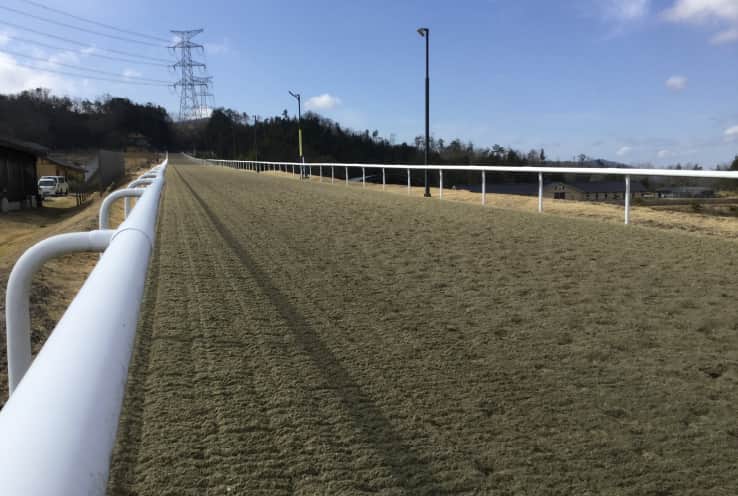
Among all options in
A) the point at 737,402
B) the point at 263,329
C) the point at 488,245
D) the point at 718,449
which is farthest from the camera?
the point at 488,245

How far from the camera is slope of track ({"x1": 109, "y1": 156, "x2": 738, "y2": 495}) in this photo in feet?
7.83

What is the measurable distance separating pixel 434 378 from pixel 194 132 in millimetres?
157307

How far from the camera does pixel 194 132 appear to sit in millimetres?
A: 151750

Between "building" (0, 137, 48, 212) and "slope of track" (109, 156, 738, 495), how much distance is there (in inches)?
1232

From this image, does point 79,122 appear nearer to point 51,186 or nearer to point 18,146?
point 51,186

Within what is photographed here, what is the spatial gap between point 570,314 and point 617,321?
0.34 meters

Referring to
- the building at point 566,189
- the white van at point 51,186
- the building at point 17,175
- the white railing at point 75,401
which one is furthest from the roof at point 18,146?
the white railing at point 75,401

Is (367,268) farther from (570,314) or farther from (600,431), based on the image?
(600,431)

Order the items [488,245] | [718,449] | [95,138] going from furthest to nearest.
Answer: [95,138] < [488,245] < [718,449]

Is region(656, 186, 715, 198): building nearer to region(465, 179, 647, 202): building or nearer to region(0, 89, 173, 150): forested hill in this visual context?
region(465, 179, 647, 202): building

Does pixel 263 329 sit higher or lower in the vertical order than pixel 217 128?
lower

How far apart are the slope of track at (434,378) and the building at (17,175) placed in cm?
3129

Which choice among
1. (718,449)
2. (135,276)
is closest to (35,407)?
(135,276)

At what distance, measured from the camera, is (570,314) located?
471 centimetres
